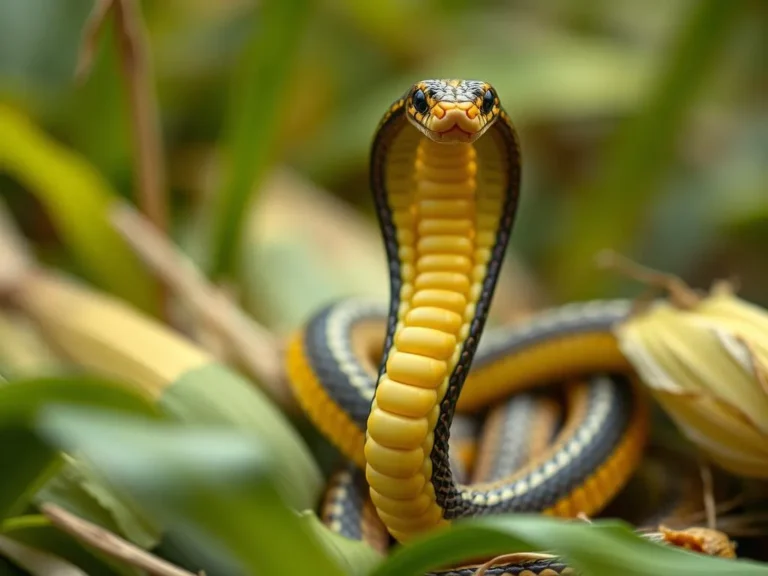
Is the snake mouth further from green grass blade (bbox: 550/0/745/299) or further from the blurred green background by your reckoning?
green grass blade (bbox: 550/0/745/299)

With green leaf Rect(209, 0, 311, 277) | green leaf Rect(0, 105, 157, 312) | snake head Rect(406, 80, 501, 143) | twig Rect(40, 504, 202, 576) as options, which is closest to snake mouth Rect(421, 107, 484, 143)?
snake head Rect(406, 80, 501, 143)

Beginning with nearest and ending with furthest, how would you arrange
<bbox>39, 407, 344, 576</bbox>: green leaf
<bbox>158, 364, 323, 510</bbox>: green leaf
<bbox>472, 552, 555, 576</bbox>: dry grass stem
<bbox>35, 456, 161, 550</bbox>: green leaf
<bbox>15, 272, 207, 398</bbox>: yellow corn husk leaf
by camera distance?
<bbox>39, 407, 344, 576</bbox>: green leaf, <bbox>472, 552, 555, 576</bbox>: dry grass stem, <bbox>35, 456, 161, 550</bbox>: green leaf, <bbox>158, 364, 323, 510</bbox>: green leaf, <bbox>15, 272, 207, 398</bbox>: yellow corn husk leaf

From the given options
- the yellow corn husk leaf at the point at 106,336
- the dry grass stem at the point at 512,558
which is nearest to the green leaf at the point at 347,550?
the dry grass stem at the point at 512,558

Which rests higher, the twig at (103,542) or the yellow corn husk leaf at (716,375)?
the yellow corn husk leaf at (716,375)

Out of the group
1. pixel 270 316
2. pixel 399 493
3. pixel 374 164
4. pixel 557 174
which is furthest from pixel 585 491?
pixel 557 174

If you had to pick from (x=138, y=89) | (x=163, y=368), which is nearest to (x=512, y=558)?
(x=163, y=368)

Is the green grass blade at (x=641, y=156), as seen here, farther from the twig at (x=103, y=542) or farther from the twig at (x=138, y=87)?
the twig at (x=103, y=542)

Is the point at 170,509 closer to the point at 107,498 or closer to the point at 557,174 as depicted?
the point at 107,498

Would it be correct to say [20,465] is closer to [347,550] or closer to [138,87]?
[347,550]
